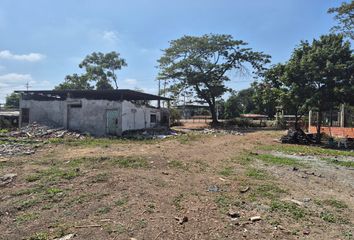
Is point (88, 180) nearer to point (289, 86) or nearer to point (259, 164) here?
point (259, 164)

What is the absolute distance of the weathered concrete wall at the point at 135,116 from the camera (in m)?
23.3

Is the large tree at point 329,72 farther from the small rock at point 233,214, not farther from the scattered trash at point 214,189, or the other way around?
the small rock at point 233,214

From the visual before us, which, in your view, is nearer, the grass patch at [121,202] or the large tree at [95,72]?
the grass patch at [121,202]

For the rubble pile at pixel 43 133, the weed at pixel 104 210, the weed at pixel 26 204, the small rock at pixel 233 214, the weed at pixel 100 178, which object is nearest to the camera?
the small rock at pixel 233 214

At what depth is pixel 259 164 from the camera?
10.9 m

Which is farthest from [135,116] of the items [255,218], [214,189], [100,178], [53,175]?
[255,218]

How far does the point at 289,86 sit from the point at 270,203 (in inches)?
569

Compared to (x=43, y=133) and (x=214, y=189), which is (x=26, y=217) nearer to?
(x=214, y=189)

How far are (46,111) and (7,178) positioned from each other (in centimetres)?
1792

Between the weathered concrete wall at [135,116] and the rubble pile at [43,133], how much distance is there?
375 cm

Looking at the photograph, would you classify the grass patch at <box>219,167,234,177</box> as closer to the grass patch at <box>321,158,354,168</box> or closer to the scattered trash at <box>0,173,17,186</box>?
the grass patch at <box>321,158,354,168</box>

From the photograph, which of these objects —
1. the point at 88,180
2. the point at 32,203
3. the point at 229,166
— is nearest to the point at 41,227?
the point at 32,203

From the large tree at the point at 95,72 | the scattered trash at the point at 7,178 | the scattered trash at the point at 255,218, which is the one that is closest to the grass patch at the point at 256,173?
the scattered trash at the point at 255,218

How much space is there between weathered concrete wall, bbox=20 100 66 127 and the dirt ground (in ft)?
46.8
